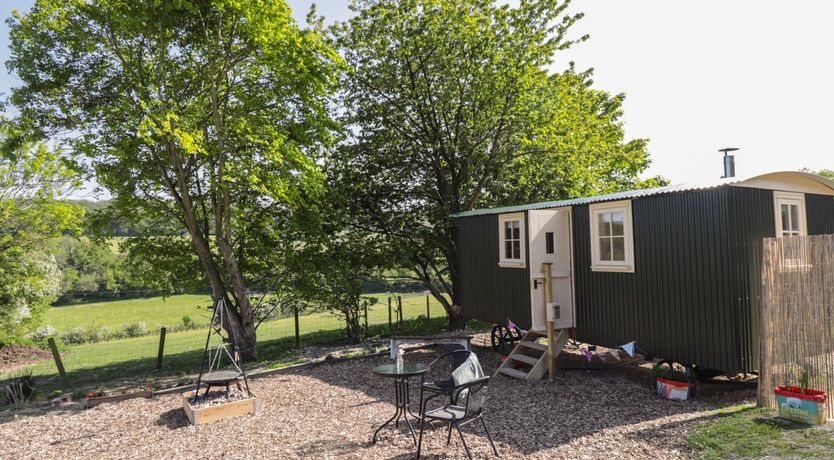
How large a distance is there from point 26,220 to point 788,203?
21.5 metres

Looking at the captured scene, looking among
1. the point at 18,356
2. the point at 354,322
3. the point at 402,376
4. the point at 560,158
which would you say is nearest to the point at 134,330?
the point at 18,356

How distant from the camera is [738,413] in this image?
602 cm

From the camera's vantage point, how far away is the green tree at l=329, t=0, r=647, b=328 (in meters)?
14.0

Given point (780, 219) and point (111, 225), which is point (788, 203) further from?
point (111, 225)

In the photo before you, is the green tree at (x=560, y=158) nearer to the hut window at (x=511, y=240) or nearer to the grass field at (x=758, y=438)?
the hut window at (x=511, y=240)

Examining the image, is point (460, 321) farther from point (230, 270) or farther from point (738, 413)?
point (738, 413)

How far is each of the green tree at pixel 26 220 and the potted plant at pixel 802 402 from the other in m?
19.1

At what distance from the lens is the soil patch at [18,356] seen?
16391 millimetres

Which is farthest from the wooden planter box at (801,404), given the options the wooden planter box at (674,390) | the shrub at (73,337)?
the shrub at (73,337)

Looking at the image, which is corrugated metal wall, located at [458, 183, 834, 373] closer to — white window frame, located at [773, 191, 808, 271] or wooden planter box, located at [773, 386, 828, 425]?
white window frame, located at [773, 191, 808, 271]

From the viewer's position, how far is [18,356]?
57.4 feet

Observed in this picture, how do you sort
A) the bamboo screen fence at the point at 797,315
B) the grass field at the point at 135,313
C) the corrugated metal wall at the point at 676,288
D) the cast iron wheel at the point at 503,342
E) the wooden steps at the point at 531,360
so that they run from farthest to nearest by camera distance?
1. the grass field at the point at 135,313
2. the cast iron wheel at the point at 503,342
3. the wooden steps at the point at 531,360
4. the corrugated metal wall at the point at 676,288
5. the bamboo screen fence at the point at 797,315

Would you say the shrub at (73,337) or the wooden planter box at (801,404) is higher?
the wooden planter box at (801,404)

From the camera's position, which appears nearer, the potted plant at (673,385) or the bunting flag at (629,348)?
the potted plant at (673,385)
